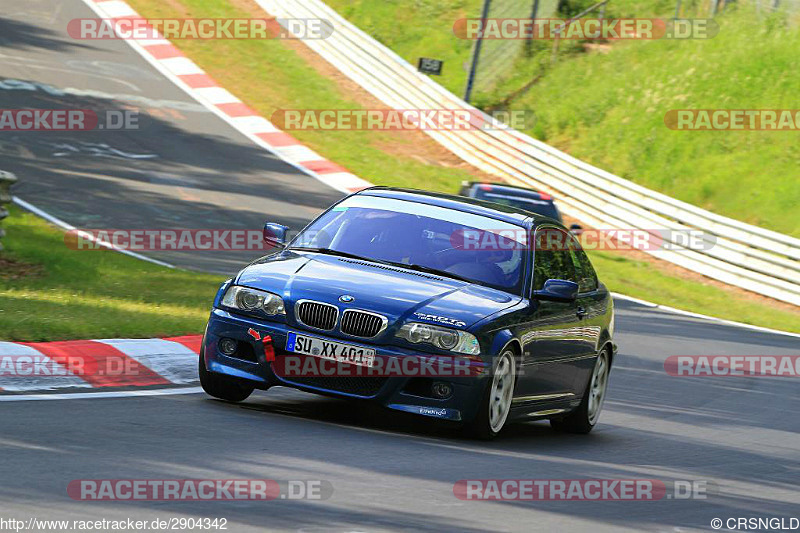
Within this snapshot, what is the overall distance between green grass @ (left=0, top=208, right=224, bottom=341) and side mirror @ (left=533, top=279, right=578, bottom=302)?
337 cm

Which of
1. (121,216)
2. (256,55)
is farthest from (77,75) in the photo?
(121,216)

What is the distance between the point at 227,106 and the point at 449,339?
22666mm

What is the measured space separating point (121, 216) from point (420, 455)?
43.5 ft

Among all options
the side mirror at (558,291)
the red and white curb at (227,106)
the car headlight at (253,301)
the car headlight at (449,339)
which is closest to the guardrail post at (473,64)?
the red and white curb at (227,106)

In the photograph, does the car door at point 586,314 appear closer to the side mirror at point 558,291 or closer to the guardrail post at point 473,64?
the side mirror at point 558,291

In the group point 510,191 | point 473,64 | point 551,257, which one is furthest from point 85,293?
point 473,64

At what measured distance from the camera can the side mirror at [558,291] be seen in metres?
8.82

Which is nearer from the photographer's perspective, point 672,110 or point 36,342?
point 36,342

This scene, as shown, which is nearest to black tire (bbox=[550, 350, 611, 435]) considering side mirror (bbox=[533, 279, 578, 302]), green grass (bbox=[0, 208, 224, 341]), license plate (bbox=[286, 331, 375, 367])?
side mirror (bbox=[533, 279, 578, 302])

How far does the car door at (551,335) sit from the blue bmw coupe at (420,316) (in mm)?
13

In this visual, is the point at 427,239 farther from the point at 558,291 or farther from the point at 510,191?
the point at 510,191

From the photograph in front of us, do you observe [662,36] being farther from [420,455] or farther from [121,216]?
[420,455]

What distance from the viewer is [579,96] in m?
34.2

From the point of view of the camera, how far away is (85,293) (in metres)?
13.5
